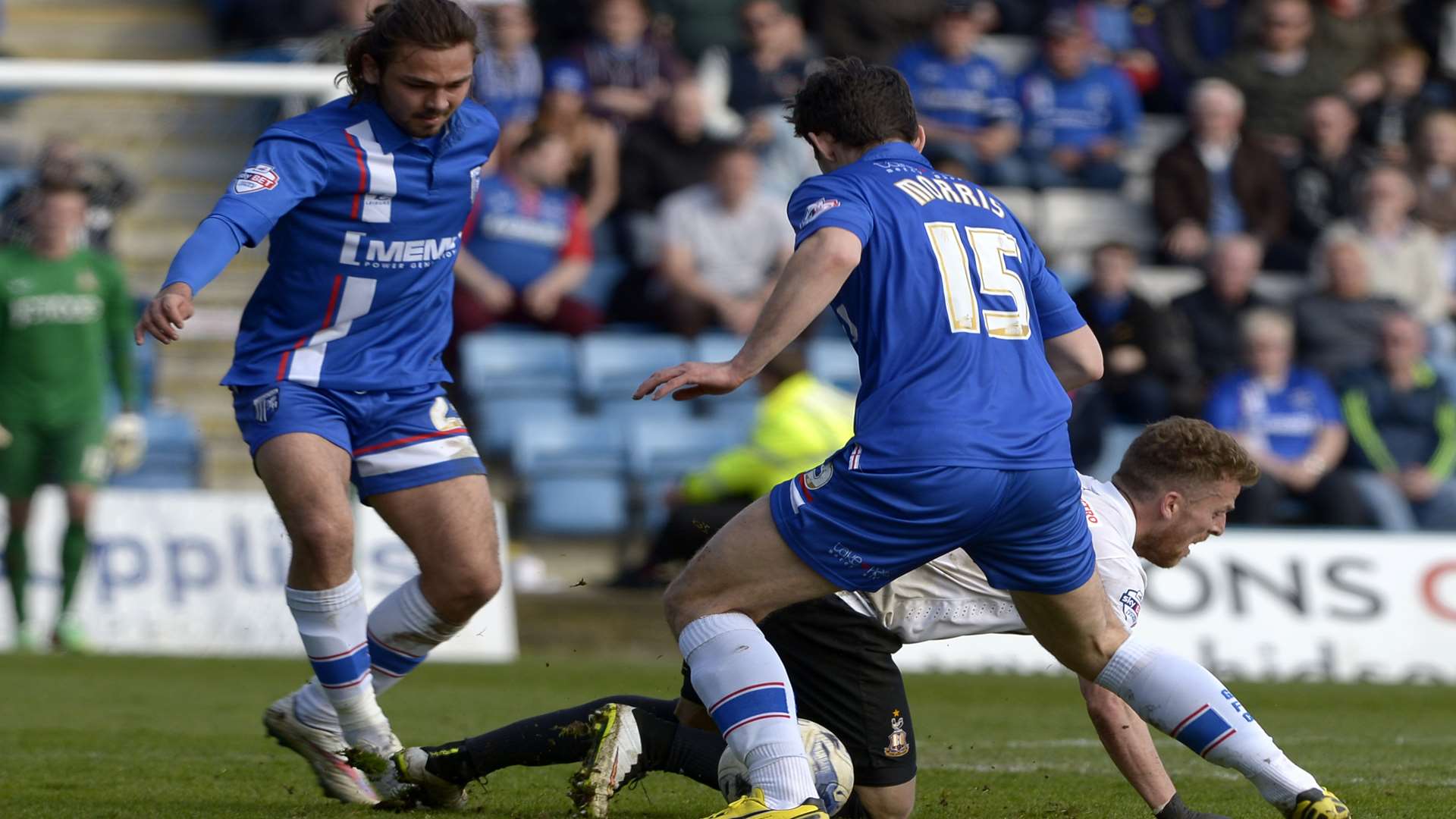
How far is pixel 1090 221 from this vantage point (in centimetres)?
1523

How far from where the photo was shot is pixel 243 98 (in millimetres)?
12234

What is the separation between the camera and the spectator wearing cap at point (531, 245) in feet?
43.5

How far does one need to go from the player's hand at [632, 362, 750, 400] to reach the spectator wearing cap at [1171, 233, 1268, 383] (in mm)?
9531

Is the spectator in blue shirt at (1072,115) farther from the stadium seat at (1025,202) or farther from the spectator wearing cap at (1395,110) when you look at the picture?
the spectator wearing cap at (1395,110)

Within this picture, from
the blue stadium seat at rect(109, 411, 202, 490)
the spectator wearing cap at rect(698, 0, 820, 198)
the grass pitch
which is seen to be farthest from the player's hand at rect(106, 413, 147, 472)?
the spectator wearing cap at rect(698, 0, 820, 198)

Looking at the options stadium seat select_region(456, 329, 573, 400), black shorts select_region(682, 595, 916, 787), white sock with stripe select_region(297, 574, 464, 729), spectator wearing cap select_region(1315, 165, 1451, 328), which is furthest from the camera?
spectator wearing cap select_region(1315, 165, 1451, 328)

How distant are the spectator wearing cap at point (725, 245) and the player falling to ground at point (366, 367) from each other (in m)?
7.55

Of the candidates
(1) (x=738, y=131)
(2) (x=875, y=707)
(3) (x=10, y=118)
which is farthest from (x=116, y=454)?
(2) (x=875, y=707)

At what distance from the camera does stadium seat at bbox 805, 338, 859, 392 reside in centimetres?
1331

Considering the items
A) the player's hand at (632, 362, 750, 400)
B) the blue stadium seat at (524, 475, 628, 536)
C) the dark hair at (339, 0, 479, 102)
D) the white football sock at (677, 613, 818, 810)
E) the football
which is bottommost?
the blue stadium seat at (524, 475, 628, 536)

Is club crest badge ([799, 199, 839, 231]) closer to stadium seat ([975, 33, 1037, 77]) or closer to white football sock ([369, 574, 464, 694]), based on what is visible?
white football sock ([369, 574, 464, 694])

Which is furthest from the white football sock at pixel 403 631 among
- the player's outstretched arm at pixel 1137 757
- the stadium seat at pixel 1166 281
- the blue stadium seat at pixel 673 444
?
the stadium seat at pixel 1166 281

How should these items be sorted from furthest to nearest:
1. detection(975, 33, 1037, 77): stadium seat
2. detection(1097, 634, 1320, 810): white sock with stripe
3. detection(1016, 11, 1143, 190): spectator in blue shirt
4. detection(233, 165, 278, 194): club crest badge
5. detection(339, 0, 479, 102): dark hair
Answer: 1. detection(975, 33, 1037, 77): stadium seat
2. detection(1016, 11, 1143, 190): spectator in blue shirt
3. detection(339, 0, 479, 102): dark hair
4. detection(233, 165, 278, 194): club crest badge
5. detection(1097, 634, 1320, 810): white sock with stripe

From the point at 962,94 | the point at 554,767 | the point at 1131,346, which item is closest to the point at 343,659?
the point at 554,767
